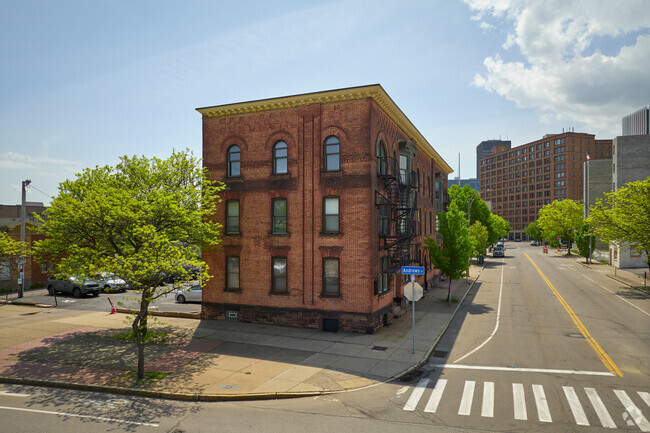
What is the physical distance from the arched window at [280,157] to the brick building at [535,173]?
352 feet

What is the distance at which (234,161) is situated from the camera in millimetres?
23266

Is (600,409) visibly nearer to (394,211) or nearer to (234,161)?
(394,211)

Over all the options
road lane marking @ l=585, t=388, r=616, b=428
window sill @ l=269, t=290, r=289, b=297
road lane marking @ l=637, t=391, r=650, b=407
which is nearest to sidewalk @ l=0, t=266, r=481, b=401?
window sill @ l=269, t=290, r=289, b=297

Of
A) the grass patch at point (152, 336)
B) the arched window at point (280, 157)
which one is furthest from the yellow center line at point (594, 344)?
the grass patch at point (152, 336)

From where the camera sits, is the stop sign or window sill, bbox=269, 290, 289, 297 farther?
window sill, bbox=269, 290, 289, 297

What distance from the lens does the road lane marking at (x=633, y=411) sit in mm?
10109

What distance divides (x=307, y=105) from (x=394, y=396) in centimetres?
1507

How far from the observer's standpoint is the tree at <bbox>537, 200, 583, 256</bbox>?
268 feet

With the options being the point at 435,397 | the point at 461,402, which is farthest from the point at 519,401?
the point at 435,397

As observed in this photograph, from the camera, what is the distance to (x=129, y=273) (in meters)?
13.3

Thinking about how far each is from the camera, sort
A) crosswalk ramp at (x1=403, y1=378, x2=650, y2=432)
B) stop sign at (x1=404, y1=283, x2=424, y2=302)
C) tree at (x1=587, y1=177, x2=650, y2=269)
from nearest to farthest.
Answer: crosswalk ramp at (x1=403, y1=378, x2=650, y2=432) < stop sign at (x1=404, y1=283, x2=424, y2=302) < tree at (x1=587, y1=177, x2=650, y2=269)

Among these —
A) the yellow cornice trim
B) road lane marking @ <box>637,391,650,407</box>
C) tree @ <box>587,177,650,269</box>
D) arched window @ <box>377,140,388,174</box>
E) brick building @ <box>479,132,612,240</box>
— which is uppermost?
brick building @ <box>479,132,612,240</box>

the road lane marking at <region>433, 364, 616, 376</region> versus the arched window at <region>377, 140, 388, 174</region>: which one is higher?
the arched window at <region>377, 140, 388, 174</region>

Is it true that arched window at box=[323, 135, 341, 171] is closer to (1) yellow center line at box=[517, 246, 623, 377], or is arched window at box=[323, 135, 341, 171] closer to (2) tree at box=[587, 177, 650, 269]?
(1) yellow center line at box=[517, 246, 623, 377]
